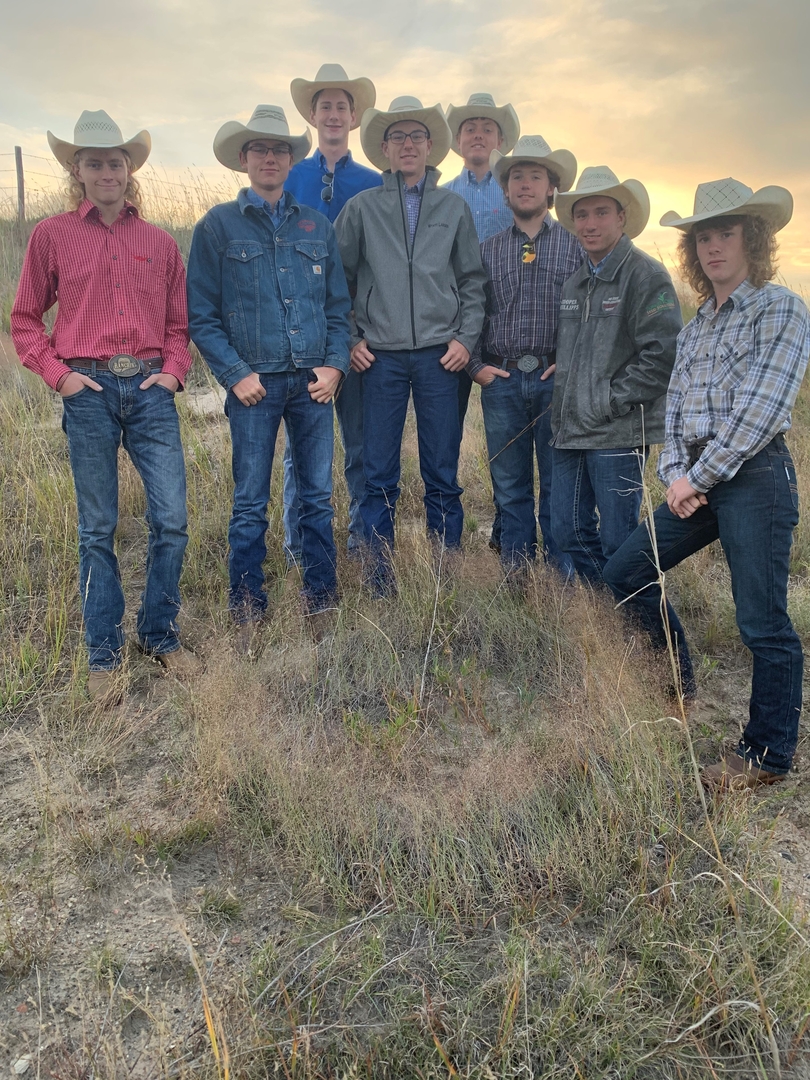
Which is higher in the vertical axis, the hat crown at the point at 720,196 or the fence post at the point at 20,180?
the fence post at the point at 20,180

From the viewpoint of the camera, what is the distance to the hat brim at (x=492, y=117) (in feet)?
17.0

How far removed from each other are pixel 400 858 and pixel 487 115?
188 inches

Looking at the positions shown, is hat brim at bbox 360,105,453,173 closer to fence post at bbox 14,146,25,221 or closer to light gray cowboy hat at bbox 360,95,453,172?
light gray cowboy hat at bbox 360,95,453,172

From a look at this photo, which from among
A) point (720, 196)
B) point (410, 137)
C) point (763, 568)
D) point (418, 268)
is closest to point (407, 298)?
point (418, 268)

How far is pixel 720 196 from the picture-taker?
289 cm

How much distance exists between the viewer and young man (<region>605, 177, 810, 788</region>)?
273 cm

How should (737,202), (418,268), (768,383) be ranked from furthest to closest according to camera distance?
1. (418,268)
2. (737,202)
3. (768,383)

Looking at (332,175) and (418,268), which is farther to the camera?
(332,175)

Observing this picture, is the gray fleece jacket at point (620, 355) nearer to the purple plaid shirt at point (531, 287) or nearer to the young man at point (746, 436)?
the purple plaid shirt at point (531, 287)

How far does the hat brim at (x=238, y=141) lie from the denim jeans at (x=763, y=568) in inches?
104

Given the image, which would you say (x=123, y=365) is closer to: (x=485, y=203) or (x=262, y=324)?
(x=262, y=324)

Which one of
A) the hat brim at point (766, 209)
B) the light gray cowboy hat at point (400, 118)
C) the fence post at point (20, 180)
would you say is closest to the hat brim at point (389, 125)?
the light gray cowboy hat at point (400, 118)

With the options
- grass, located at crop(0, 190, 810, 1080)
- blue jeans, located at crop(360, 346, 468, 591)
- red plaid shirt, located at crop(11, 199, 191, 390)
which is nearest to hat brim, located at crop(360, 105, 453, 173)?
blue jeans, located at crop(360, 346, 468, 591)

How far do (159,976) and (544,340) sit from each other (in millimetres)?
3336
